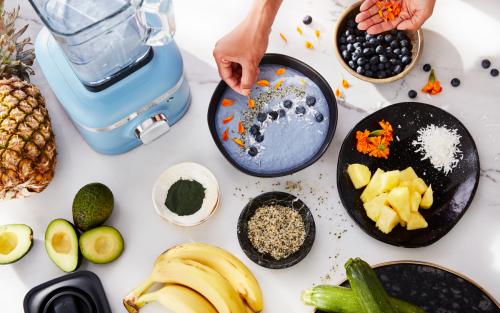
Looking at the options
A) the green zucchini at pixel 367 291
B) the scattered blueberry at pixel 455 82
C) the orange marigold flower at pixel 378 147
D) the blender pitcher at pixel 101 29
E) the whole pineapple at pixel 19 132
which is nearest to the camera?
the blender pitcher at pixel 101 29

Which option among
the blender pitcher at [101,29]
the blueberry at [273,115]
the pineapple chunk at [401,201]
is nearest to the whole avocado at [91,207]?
the blender pitcher at [101,29]

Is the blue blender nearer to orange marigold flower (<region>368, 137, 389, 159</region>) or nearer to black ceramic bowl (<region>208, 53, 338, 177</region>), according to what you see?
black ceramic bowl (<region>208, 53, 338, 177</region>)

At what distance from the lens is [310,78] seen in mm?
1405

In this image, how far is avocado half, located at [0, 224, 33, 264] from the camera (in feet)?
4.10

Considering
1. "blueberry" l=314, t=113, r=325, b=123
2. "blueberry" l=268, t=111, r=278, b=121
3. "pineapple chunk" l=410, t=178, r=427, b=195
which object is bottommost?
"pineapple chunk" l=410, t=178, r=427, b=195

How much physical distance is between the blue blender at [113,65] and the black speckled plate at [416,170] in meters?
0.72

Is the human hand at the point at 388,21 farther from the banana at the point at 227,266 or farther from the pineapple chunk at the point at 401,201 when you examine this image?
the banana at the point at 227,266

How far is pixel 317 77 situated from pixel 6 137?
110 cm

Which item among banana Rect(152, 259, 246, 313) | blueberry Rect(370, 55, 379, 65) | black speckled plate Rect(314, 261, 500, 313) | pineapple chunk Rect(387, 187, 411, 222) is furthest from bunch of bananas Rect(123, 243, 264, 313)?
blueberry Rect(370, 55, 379, 65)

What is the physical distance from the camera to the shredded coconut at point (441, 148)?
135cm

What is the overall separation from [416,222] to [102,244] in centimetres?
114

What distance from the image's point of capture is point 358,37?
144 cm

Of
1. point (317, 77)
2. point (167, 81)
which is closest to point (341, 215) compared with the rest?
point (317, 77)

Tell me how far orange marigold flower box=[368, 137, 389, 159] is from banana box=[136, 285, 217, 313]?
816mm
